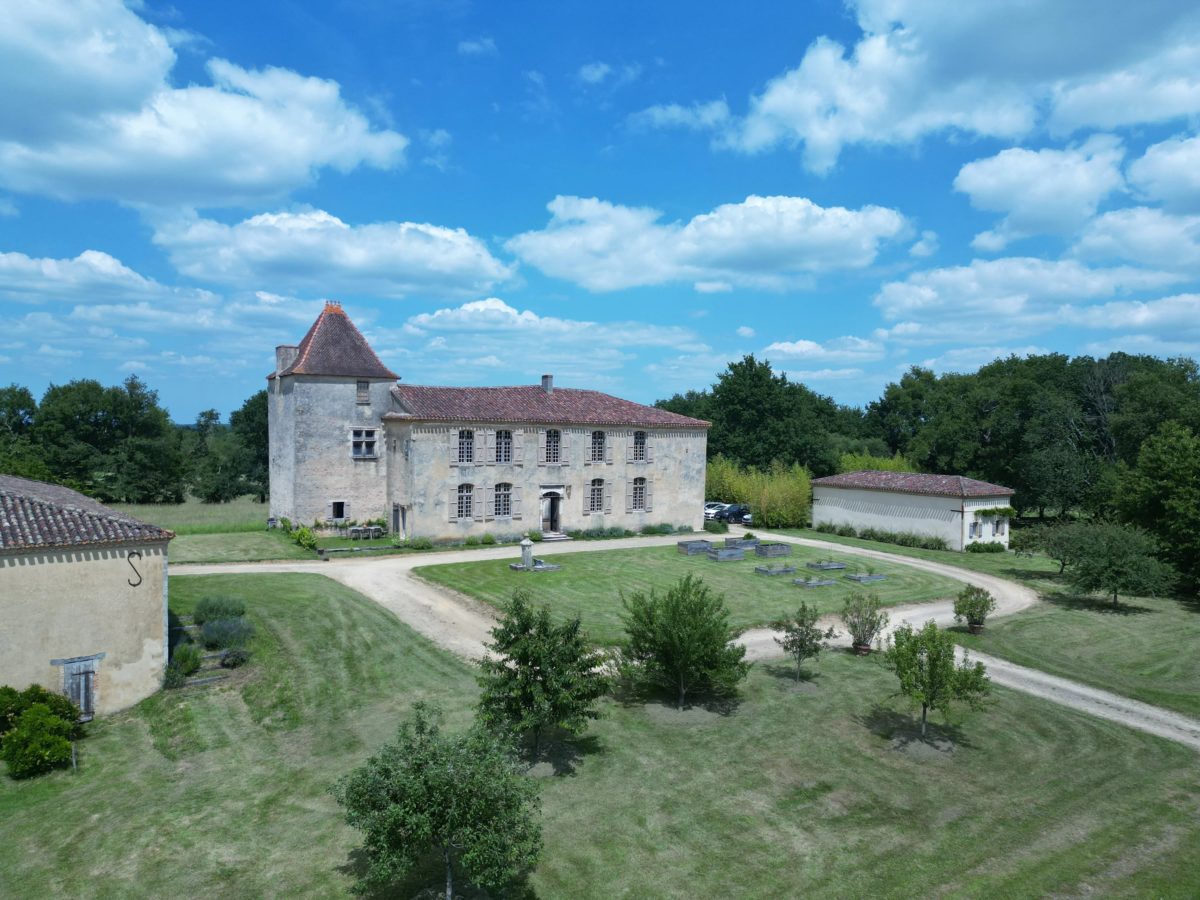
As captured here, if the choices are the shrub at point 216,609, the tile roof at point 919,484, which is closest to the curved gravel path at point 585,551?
the shrub at point 216,609

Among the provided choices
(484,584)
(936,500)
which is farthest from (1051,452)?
(484,584)

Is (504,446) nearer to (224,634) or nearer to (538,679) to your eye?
(224,634)

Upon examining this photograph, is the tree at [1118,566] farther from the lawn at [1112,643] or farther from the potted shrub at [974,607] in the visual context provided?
the potted shrub at [974,607]

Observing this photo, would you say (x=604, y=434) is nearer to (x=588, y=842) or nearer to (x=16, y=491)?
(x=16, y=491)

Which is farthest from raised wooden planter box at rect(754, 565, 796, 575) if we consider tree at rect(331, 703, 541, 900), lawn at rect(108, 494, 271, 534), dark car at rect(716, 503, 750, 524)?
lawn at rect(108, 494, 271, 534)

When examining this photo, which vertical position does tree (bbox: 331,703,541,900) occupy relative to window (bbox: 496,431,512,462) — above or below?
below

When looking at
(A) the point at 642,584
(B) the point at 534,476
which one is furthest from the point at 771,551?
(B) the point at 534,476

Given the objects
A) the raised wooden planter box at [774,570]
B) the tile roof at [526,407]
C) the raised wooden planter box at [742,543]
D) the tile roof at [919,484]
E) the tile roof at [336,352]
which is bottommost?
the raised wooden planter box at [774,570]

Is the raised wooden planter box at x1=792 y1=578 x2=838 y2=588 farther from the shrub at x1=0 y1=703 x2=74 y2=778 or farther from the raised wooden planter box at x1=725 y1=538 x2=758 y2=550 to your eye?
the shrub at x1=0 y1=703 x2=74 y2=778
